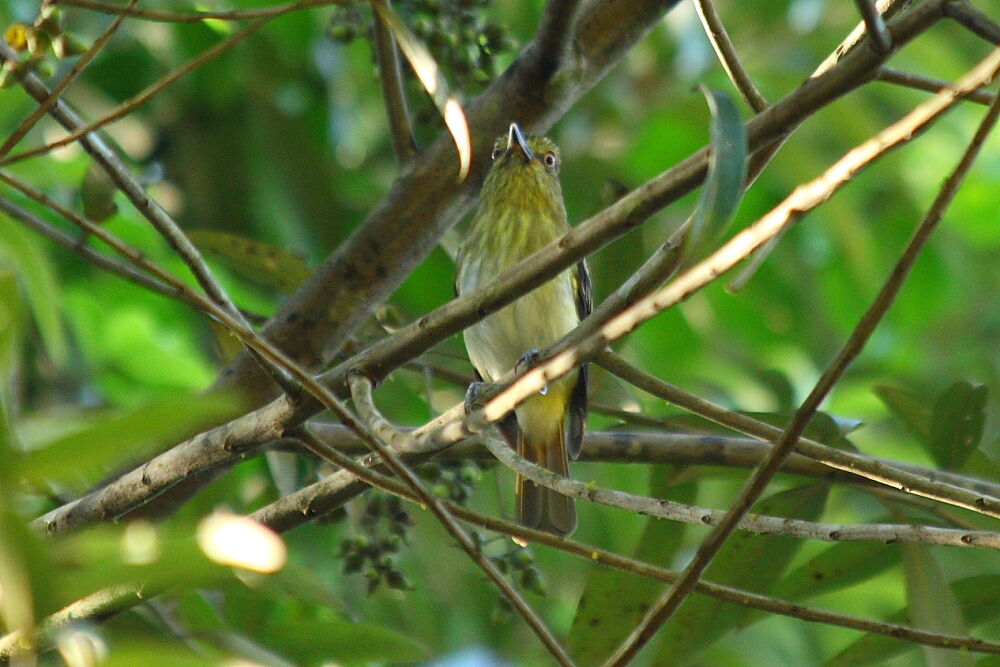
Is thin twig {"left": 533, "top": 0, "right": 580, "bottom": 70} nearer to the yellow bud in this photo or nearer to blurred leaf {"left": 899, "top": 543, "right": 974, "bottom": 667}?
the yellow bud

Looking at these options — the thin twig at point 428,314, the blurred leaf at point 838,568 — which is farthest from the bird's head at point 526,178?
the blurred leaf at point 838,568

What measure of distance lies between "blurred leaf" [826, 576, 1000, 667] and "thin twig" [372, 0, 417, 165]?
4.20ft

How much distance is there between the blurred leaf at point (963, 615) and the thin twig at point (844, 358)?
3.44 ft

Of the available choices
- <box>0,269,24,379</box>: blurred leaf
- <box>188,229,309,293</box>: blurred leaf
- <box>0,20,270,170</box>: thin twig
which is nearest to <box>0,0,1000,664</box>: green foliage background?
<box>188,229,309,293</box>: blurred leaf

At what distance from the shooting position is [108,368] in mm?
3705

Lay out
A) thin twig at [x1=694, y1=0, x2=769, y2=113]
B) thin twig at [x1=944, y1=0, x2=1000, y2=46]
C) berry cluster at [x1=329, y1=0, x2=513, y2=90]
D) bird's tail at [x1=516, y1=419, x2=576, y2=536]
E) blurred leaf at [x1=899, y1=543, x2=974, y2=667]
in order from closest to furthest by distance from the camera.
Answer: thin twig at [x1=944, y1=0, x2=1000, y2=46], thin twig at [x1=694, y1=0, x2=769, y2=113], blurred leaf at [x1=899, y1=543, x2=974, y2=667], berry cluster at [x1=329, y1=0, x2=513, y2=90], bird's tail at [x1=516, y1=419, x2=576, y2=536]

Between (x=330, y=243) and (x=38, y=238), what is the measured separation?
0.80 m

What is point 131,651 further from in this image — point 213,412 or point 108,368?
point 108,368

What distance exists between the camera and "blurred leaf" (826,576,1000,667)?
6.97 feet

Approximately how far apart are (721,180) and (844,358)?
0.72 ft

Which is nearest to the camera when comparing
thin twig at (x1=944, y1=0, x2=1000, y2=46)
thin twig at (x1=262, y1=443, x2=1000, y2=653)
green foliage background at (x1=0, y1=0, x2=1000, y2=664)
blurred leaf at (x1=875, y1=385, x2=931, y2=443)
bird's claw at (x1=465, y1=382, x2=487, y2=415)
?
thin twig at (x1=944, y1=0, x2=1000, y2=46)

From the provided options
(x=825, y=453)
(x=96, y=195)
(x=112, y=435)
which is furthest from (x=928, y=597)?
(x=96, y=195)

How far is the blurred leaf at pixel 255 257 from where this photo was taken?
259 cm

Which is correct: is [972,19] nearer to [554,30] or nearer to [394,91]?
[554,30]
